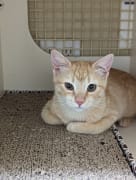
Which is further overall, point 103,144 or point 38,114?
point 38,114

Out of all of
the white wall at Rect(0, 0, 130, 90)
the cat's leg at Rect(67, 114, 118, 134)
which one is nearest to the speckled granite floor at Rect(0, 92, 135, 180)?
the cat's leg at Rect(67, 114, 118, 134)

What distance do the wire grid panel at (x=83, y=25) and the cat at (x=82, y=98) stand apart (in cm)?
42

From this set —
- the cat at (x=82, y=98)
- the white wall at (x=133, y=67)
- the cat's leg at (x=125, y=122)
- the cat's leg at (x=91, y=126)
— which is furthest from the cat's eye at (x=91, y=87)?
the white wall at (x=133, y=67)

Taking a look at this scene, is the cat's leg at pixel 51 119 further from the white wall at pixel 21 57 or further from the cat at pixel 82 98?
the white wall at pixel 21 57

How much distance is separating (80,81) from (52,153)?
0.24 m

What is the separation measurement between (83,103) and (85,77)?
85 millimetres

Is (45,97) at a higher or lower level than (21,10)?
lower

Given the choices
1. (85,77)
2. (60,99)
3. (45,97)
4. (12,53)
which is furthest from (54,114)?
(12,53)

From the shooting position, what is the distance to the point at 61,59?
37.3 inches

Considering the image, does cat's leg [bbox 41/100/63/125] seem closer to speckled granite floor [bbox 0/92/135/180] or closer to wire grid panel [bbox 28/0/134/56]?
speckled granite floor [bbox 0/92/135/180]

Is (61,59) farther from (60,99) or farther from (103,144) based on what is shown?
(103,144)

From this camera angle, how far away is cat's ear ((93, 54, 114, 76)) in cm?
94

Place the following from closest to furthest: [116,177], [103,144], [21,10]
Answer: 1. [116,177]
2. [103,144]
3. [21,10]

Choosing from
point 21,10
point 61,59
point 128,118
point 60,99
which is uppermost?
point 21,10
